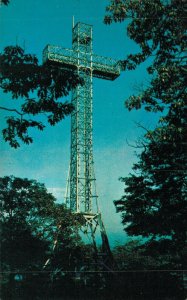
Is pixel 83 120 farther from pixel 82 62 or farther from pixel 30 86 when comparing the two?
pixel 30 86

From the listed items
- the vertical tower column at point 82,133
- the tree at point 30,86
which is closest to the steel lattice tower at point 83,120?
the vertical tower column at point 82,133

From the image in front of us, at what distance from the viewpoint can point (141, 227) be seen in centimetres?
1706

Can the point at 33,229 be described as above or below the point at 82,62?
below

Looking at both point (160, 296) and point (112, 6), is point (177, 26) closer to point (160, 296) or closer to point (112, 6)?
point (112, 6)

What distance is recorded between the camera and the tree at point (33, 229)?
17.0 m

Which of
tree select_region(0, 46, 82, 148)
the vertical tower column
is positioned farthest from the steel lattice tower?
tree select_region(0, 46, 82, 148)

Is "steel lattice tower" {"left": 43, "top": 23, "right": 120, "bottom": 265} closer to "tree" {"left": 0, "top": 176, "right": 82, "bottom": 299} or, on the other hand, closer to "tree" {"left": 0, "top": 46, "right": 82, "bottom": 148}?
"tree" {"left": 0, "top": 176, "right": 82, "bottom": 299}

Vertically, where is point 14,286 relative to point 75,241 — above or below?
below

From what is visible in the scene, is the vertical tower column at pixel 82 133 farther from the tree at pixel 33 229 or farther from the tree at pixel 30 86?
the tree at pixel 30 86

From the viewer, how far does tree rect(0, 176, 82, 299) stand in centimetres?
1695

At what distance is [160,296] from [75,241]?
10.5 metres

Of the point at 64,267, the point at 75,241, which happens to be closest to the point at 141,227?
A: the point at 64,267

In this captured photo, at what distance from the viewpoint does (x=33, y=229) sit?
61.5 ft

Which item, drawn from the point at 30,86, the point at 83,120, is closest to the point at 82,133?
the point at 83,120
